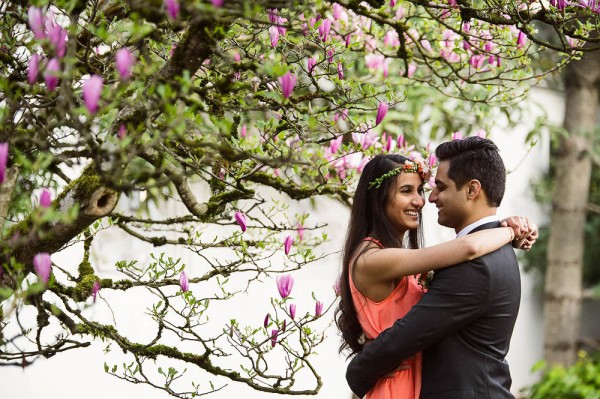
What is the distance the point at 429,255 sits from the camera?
2484 millimetres

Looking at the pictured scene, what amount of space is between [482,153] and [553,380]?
4788 millimetres

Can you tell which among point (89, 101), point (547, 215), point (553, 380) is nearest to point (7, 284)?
point (89, 101)

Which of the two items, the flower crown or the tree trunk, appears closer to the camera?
the flower crown

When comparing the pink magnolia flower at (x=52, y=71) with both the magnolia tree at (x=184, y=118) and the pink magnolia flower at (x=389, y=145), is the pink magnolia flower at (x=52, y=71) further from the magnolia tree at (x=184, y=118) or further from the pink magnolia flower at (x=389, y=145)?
the pink magnolia flower at (x=389, y=145)

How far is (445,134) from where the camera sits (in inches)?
273

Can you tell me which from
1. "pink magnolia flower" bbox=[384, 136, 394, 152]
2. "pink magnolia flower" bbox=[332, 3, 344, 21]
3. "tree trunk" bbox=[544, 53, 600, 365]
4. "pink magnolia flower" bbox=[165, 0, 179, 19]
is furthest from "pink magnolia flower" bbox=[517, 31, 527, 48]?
"tree trunk" bbox=[544, 53, 600, 365]

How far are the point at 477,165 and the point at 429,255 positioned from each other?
345 millimetres

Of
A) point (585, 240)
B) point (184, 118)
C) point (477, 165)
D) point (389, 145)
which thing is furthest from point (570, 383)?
point (184, 118)

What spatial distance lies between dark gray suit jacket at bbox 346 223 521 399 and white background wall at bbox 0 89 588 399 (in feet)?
7.70

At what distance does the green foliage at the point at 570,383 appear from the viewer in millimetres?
6729

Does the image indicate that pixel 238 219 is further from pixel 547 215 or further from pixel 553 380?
pixel 547 215

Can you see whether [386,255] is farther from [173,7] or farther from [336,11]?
[336,11]

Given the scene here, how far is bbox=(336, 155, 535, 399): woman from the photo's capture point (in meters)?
2.59

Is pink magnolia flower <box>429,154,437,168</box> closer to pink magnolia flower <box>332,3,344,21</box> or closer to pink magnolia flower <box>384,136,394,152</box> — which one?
pink magnolia flower <box>384,136,394,152</box>
